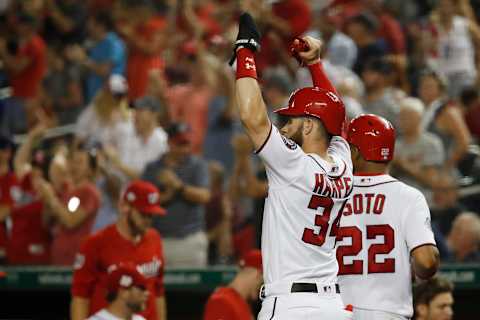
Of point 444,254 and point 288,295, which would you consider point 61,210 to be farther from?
point 288,295

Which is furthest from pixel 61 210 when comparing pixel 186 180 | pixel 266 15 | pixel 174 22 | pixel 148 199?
pixel 174 22

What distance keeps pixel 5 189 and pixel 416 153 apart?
3913 mm

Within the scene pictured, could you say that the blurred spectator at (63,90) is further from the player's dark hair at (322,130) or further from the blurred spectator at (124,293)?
the player's dark hair at (322,130)

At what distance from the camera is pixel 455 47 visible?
11.0 metres

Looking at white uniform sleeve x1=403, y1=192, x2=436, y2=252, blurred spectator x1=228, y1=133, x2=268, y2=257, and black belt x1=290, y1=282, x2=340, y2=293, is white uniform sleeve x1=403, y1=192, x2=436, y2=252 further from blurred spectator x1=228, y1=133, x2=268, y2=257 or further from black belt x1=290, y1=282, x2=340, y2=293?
blurred spectator x1=228, y1=133, x2=268, y2=257

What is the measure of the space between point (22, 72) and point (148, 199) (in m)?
5.44

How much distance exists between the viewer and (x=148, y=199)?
7.74 m

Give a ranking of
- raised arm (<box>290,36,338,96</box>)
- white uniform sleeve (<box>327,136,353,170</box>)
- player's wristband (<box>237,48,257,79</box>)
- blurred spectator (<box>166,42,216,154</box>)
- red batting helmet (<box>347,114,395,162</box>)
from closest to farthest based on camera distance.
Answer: player's wristband (<box>237,48,257,79</box>)
white uniform sleeve (<box>327,136,353,170</box>)
raised arm (<box>290,36,338,96</box>)
red batting helmet (<box>347,114,395,162</box>)
blurred spectator (<box>166,42,216,154</box>)

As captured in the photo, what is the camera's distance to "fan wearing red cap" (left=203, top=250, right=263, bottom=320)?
7.02 meters

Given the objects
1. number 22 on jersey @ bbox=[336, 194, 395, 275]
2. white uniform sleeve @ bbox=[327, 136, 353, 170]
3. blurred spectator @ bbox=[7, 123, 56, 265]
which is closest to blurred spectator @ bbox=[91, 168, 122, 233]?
blurred spectator @ bbox=[7, 123, 56, 265]

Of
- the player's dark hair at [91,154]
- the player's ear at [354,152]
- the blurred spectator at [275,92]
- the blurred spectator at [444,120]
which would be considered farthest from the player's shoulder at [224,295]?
the player's dark hair at [91,154]

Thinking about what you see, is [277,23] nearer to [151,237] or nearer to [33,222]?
[33,222]

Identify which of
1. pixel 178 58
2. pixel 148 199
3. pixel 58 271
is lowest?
pixel 58 271

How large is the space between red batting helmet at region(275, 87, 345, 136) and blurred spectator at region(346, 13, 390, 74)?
5.65m
